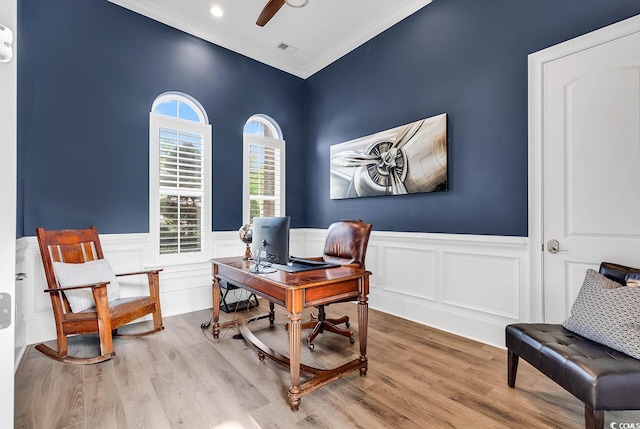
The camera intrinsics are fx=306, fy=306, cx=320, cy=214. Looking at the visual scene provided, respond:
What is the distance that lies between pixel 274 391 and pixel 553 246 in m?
2.42

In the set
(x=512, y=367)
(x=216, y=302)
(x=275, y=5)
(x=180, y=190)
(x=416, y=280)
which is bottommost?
(x=512, y=367)

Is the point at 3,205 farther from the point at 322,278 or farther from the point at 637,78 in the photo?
the point at 637,78

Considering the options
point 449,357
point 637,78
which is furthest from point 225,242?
point 637,78

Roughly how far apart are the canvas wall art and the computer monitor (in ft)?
5.77

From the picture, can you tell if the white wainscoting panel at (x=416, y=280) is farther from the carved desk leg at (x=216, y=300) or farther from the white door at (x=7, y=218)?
the white door at (x=7, y=218)

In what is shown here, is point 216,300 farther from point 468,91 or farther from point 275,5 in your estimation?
point 468,91

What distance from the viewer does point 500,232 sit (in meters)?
2.78

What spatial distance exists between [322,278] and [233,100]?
319 centimetres

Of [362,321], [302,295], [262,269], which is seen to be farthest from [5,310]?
[362,321]

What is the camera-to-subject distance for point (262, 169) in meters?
4.55

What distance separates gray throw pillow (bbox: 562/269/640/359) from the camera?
5.20ft

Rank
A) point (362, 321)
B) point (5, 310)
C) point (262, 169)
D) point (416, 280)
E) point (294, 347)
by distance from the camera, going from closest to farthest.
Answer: point (5, 310)
point (294, 347)
point (362, 321)
point (416, 280)
point (262, 169)

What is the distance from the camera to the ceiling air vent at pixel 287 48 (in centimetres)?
427

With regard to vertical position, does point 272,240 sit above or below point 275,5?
below
